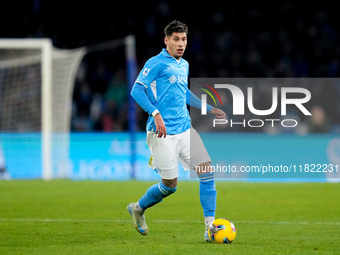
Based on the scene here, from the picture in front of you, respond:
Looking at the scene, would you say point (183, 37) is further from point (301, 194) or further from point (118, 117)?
point (118, 117)

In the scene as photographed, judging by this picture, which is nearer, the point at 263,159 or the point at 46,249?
the point at 46,249

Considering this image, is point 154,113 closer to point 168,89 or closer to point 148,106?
point 148,106

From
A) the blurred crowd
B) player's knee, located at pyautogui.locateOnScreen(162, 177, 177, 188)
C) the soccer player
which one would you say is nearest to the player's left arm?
the soccer player

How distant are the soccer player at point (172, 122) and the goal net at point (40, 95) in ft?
30.0

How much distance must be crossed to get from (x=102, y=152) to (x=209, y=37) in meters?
8.61

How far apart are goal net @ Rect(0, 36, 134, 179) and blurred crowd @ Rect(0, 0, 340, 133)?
3.15 meters

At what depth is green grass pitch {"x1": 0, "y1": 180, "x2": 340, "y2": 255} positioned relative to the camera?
684 cm

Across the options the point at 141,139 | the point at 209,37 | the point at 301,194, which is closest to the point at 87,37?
the point at 209,37

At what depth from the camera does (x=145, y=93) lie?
23.7 feet

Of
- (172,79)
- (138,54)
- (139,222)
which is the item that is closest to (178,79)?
(172,79)

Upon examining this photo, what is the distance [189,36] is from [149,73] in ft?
53.8

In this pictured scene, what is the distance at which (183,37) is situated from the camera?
7.31m

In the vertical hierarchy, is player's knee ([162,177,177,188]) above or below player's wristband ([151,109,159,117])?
below

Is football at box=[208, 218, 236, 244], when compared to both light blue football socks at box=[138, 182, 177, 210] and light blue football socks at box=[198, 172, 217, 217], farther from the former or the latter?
light blue football socks at box=[138, 182, 177, 210]
